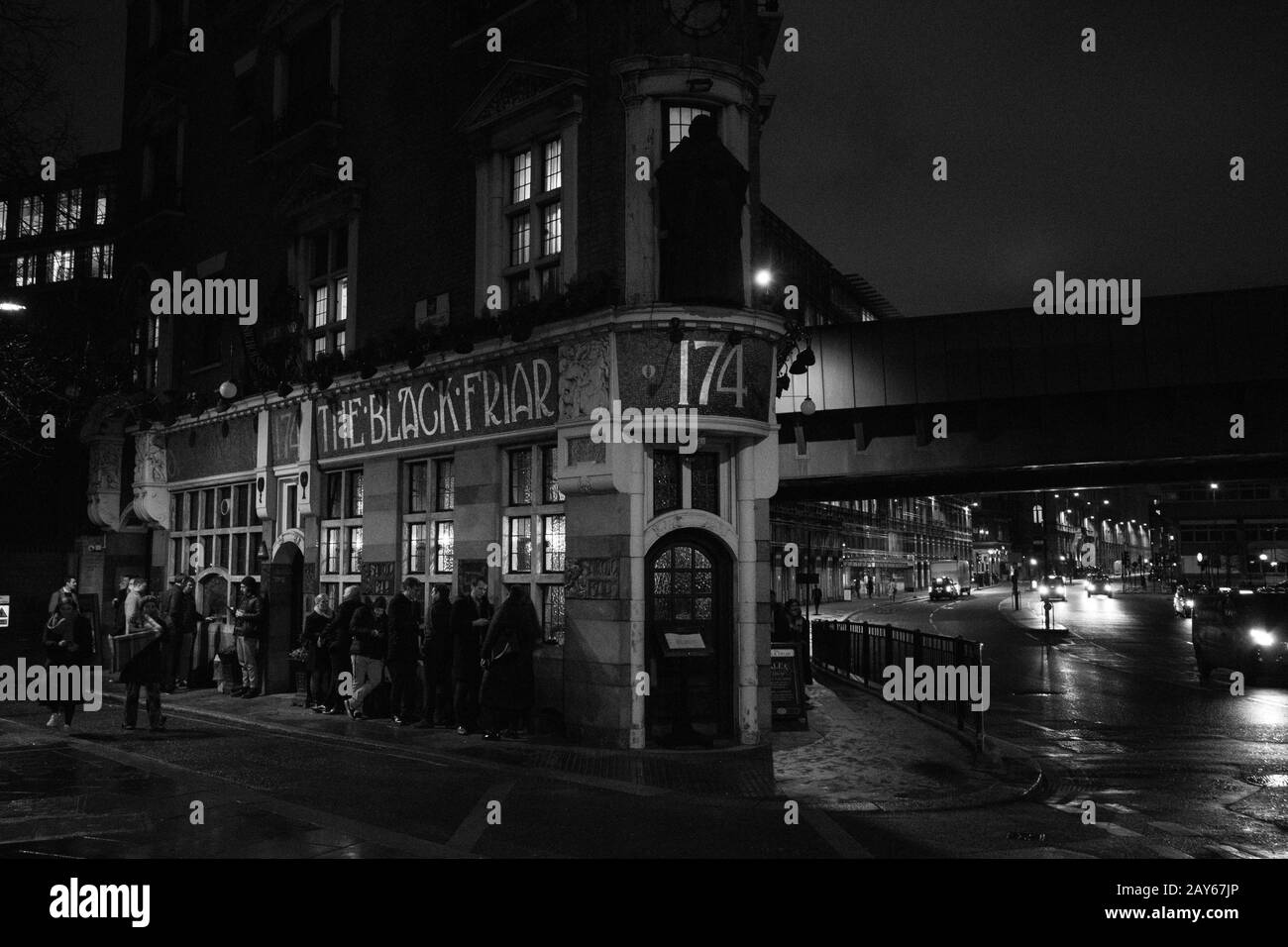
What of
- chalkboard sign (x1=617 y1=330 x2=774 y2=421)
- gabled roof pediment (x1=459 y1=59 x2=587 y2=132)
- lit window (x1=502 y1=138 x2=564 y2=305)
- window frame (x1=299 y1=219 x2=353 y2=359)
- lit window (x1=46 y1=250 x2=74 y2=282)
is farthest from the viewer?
lit window (x1=46 y1=250 x2=74 y2=282)

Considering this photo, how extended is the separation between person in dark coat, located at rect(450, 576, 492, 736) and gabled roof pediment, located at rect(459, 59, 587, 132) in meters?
7.46

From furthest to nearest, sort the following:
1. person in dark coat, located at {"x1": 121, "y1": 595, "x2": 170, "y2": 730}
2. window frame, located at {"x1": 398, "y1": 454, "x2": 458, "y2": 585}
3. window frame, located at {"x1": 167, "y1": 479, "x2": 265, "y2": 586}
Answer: window frame, located at {"x1": 167, "y1": 479, "x2": 265, "y2": 586} → window frame, located at {"x1": 398, "y1": 454, "x2": 458, "y2": 585} → person in dark coat, located at {"x1": 121, "y1": 595, "x2": 170, "y2": 730}

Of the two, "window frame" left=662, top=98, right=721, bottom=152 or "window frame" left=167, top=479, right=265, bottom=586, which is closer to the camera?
"window frame" left=662, top=98, right=721, bottom=152

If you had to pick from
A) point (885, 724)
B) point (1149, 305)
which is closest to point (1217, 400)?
point (1149, 305)

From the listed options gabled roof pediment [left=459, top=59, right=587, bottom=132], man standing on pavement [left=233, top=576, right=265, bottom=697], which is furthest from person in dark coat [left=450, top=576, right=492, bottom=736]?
gabled roof pediment [left=459, top=59, right=587, bottom=132]

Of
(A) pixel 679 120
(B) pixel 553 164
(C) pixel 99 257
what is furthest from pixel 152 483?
(C) pixel 99 257

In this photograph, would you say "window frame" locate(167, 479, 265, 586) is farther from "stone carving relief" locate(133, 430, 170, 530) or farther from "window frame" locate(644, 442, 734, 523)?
"window frame" locate(644, 442, 734, 523)

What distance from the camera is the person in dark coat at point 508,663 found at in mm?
13156

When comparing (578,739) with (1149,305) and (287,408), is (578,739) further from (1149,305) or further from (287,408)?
(1149,305)

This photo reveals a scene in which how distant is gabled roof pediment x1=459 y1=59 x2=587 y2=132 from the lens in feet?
46.8

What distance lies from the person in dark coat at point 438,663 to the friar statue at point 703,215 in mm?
5708

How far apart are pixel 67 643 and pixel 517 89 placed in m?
10.6

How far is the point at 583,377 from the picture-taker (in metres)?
13.4

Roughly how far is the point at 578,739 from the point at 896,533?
90457 mm
